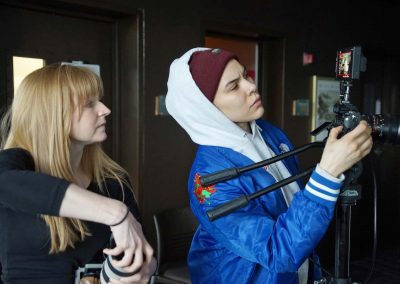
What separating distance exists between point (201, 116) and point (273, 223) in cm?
36

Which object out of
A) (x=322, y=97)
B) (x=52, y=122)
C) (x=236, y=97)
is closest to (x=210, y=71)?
(x=236, y=97)

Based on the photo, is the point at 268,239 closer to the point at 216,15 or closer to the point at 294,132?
the point at 216,15

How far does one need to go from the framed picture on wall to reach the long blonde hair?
280cm

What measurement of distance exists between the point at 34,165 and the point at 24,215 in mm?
130

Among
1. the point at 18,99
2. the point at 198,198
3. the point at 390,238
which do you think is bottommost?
the point at 390,238

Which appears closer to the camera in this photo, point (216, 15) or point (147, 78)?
point (147, 78)

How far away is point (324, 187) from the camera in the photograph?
91 centimetres

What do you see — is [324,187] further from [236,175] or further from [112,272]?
[112,272]

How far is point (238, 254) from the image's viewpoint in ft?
3.49

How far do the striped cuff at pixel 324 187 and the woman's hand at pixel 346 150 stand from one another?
0.04 ft

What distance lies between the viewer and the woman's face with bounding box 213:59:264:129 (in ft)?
3.90

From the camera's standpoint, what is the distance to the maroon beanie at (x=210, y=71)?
1176mm

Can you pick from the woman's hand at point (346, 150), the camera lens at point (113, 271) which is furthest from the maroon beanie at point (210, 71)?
the camera lens at point (113, 271)

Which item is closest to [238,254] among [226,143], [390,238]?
[226,143]
